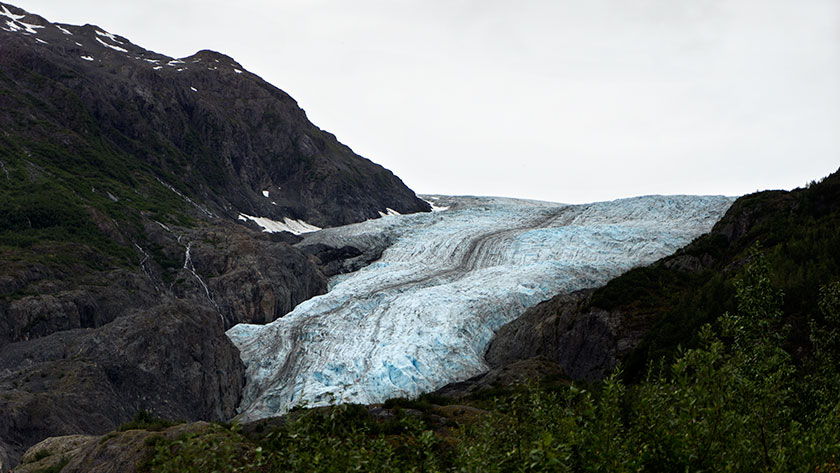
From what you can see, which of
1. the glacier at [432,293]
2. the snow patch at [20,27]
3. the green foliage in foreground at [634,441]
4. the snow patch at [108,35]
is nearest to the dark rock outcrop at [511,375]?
the glacier at [432,293]

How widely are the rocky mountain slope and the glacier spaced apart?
371 cm

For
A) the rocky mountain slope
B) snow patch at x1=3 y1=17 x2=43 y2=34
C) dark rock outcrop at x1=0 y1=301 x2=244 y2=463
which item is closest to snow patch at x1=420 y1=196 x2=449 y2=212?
snow patch at x1=3 y1=17 x2=43 y2=34

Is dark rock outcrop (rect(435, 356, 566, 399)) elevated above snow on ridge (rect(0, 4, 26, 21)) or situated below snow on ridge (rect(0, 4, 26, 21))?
below

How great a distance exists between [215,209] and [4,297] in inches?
1665

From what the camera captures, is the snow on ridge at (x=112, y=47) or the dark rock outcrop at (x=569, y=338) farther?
the snow on ridge at (x=112, y=47)

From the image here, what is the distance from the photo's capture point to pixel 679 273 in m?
28.7

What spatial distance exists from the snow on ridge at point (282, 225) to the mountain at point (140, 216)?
402 mm

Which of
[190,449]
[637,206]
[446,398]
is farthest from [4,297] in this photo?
[637,206]

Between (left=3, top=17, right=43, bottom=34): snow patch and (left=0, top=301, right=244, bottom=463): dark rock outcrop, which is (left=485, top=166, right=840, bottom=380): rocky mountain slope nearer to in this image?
(left=0, top=301, right=244, bottom=463): dark rock outcrop

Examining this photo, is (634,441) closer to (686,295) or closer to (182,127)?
(686,295)

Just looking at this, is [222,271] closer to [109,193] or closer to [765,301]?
[109,193]

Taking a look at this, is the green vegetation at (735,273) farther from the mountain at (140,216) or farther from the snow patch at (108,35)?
the snow patch at (108,35)

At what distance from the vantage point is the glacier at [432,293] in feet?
97.2

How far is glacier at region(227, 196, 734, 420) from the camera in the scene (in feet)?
97.2
